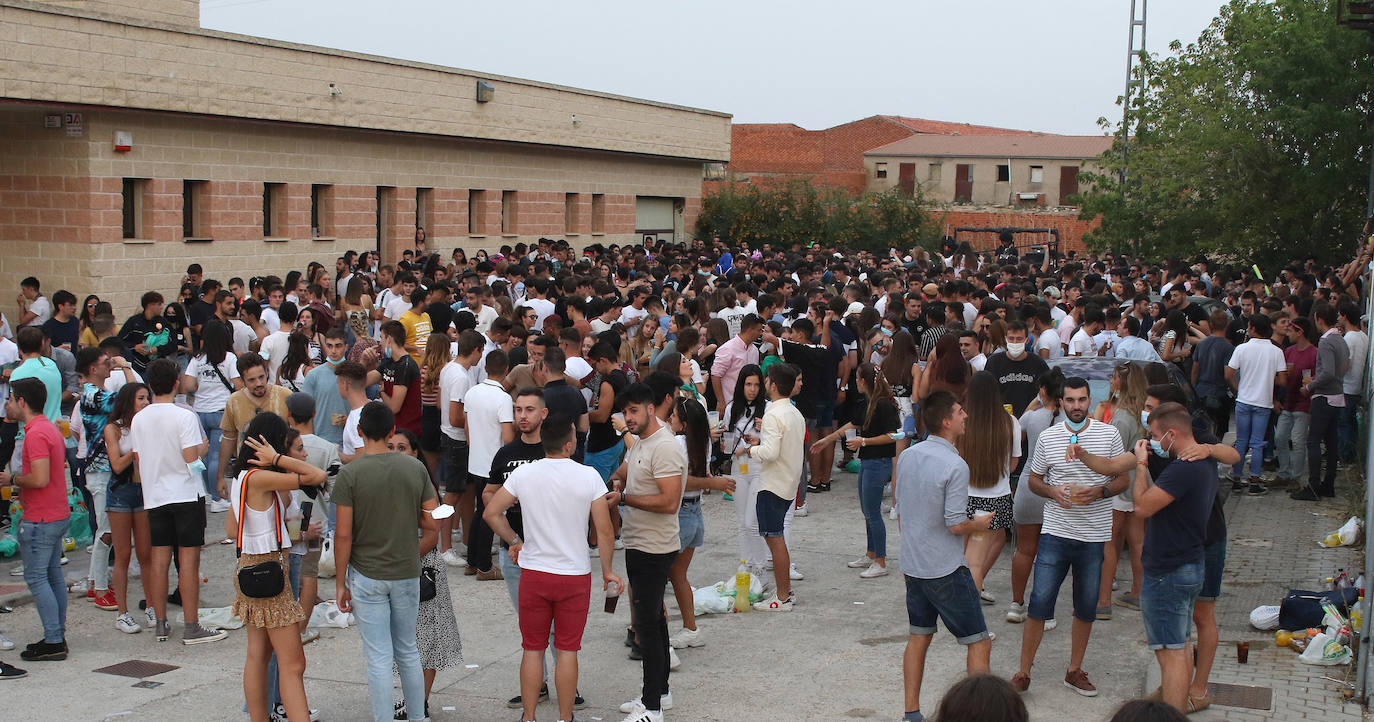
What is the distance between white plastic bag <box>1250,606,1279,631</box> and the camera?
8562 mm

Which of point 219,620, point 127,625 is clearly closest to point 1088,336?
point 219,620

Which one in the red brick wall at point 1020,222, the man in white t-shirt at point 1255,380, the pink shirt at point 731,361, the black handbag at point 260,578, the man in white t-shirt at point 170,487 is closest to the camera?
the black handbag at point 260,578

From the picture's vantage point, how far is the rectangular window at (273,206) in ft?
72.5

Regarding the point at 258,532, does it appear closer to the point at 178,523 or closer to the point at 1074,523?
the point at 178,523

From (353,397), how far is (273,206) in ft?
47.8

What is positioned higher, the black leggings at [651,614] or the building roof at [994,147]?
the building roof at [994,147]

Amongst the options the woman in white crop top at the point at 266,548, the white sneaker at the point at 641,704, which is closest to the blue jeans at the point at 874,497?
the white sneaker at the point at 641,704

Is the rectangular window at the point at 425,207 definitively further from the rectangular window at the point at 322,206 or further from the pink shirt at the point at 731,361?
the pink shirt at the point at 731,361

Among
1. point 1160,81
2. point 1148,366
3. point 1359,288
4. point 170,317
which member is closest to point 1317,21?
point 1160,81

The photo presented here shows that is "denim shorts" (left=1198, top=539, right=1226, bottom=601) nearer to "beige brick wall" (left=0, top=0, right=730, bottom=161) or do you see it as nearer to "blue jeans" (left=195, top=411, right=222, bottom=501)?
"blue jeans" (left=195, top=411, right=222, bottom=501)

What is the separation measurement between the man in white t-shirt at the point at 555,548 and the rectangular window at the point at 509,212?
76.3 feet

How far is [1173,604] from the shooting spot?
6.73 metres

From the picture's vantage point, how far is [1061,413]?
924cm

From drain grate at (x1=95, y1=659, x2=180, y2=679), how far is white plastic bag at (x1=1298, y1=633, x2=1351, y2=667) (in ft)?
23.9
